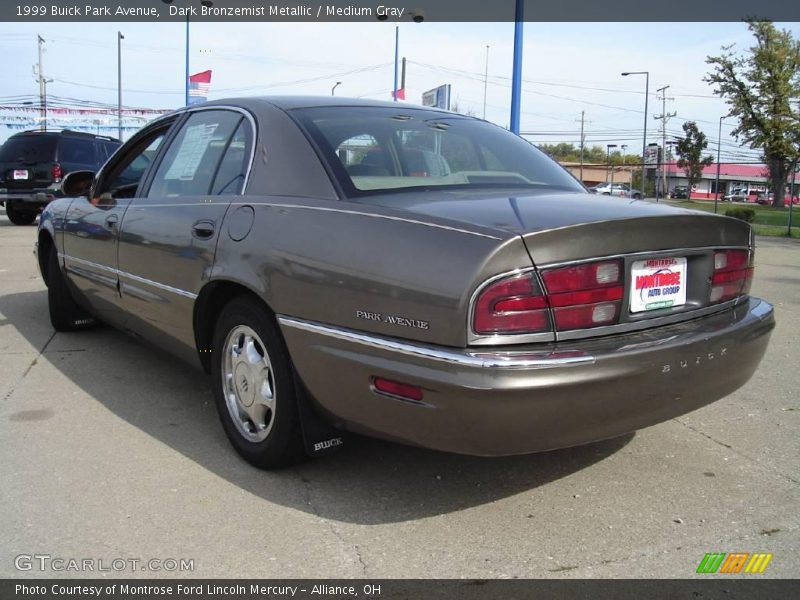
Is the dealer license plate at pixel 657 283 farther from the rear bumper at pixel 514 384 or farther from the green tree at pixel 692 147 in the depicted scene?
the green tree at pixel 692 147

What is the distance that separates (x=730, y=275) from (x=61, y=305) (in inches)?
182

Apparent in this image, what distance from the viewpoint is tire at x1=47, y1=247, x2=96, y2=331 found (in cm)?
532

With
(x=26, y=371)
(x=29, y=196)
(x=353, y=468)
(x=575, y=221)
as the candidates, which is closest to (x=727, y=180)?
(x=29, y=196)

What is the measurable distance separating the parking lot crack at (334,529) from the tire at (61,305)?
318cm

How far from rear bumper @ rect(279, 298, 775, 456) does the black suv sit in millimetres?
13583

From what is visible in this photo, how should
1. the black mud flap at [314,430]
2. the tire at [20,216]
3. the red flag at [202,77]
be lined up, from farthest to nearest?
the red flag at [202,77] < the tire at [20,216] < the black mud flap at [314,430]

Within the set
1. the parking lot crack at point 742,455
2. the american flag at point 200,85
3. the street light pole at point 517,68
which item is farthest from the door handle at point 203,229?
the american flag at point 200,85

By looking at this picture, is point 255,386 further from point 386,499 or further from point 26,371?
point 26,371

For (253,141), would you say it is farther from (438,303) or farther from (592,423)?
(592,423)

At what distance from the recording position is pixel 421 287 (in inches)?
90.8

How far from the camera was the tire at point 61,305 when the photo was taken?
5316 millimetres

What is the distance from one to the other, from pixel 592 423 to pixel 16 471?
2.45 m

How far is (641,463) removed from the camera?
10.5ft
